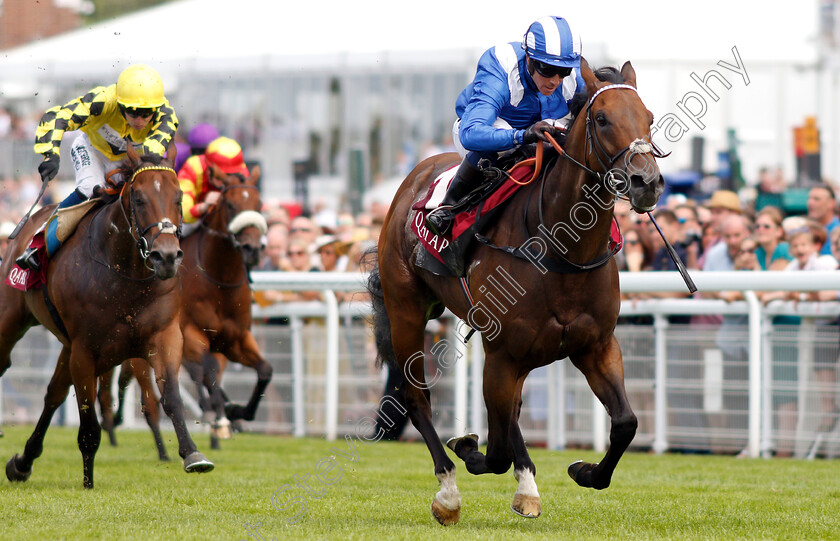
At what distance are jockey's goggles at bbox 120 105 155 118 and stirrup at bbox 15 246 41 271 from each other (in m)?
1.03

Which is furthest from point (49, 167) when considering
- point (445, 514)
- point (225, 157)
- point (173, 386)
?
point (445, 514)

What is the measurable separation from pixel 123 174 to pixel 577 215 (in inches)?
107

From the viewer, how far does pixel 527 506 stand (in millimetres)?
5098

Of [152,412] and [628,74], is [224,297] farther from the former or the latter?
[628,74]

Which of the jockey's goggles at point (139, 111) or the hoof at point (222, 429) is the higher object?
the jockey's goggles at point (139, 111)

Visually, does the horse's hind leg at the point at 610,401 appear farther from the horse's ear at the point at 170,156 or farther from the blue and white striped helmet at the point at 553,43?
the horse's ear at the point at 170,156

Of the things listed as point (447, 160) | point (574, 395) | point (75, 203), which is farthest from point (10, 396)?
point (447, 160)

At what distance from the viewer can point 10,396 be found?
10.9m

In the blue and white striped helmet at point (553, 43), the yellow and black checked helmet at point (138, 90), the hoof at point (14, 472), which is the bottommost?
the hoof at point (14, 472)

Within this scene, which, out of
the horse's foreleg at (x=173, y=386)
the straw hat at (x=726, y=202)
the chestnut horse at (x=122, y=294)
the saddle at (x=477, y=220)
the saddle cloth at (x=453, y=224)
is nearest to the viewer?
the saddle at (x=477, y=220)

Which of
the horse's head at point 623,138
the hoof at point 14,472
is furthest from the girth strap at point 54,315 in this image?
the horse's head at point 623,138

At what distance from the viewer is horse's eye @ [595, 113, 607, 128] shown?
443 centimetres

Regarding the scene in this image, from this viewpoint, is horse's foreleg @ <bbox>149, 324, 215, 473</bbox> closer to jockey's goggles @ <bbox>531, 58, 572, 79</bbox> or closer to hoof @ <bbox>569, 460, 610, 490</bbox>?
hoof @ <bbox>569, 460, 610, 490</bbox>

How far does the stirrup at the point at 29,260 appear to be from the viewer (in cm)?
653
